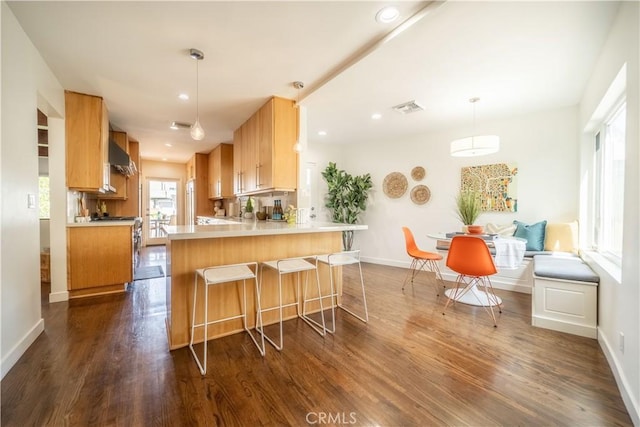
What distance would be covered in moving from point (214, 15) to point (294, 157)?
1932 millimetres

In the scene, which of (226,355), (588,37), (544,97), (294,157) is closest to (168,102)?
(294,157)

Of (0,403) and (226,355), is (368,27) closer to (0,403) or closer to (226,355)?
(226,355)

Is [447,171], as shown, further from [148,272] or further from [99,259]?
[148,272]

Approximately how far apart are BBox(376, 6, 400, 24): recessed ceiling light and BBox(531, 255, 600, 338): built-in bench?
2.72 m

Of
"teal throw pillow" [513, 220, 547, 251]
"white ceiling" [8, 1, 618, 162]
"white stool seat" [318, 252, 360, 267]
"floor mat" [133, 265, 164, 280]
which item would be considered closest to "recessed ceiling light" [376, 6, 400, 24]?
"white ceiling" [8, 1, 618, 162]

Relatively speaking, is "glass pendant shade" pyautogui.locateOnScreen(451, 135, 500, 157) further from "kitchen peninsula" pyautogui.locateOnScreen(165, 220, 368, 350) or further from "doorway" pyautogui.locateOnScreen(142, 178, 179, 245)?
"doorway" pyautogui.locateOnScreen(142, 178, 179, 245)

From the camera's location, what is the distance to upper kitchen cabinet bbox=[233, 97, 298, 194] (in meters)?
3.55

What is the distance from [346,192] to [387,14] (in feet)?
13.1

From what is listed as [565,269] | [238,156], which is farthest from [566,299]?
[238,156]

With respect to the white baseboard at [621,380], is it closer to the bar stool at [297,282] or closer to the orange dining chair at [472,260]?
the orange dining chair at [472,260]

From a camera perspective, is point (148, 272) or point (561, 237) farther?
point (148, 272)

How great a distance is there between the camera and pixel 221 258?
2473mm

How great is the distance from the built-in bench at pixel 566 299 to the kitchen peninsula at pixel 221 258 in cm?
197

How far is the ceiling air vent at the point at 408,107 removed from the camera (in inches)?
142
